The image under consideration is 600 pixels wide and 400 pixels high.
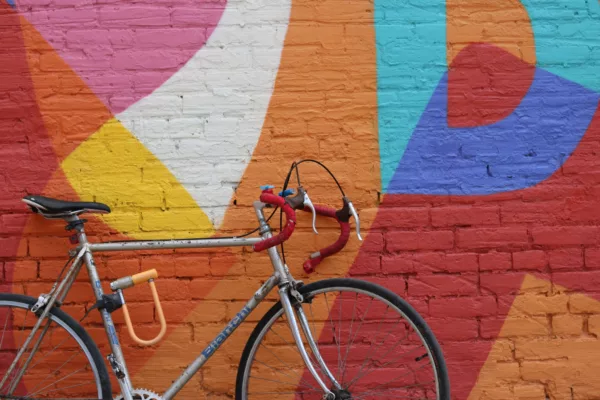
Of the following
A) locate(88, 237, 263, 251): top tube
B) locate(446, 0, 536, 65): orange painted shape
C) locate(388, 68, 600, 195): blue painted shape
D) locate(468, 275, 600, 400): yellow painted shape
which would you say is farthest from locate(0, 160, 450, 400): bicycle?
locate(446, 0, 536, 65): orange painted shape

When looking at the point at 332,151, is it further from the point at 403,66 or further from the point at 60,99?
the point at 60,99

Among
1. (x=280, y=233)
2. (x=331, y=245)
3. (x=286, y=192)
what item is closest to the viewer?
(x=280, y=233)

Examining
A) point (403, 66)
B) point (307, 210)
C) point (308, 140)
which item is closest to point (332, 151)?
point (308, 140)

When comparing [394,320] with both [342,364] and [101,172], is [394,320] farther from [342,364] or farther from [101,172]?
[101,172]

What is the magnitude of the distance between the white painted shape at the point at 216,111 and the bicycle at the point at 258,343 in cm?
33

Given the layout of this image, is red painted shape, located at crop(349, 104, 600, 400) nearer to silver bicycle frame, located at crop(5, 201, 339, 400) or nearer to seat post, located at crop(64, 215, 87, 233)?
silver bicycle frame, located at crop(5, 201, 339, 400)

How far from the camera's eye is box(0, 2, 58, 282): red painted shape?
3.81 m

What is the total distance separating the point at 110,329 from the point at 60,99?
120 centimetres

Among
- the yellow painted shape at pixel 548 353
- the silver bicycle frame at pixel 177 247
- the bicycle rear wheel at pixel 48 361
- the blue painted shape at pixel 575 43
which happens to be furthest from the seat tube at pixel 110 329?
the blue painted shape at pixel 575 43

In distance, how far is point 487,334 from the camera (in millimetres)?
3840

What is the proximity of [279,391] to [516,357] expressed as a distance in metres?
1.21

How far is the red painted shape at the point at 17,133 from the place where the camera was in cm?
381

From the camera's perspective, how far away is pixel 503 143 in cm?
382

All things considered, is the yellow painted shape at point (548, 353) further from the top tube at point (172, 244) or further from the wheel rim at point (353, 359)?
the top tube at point (172, 244)
